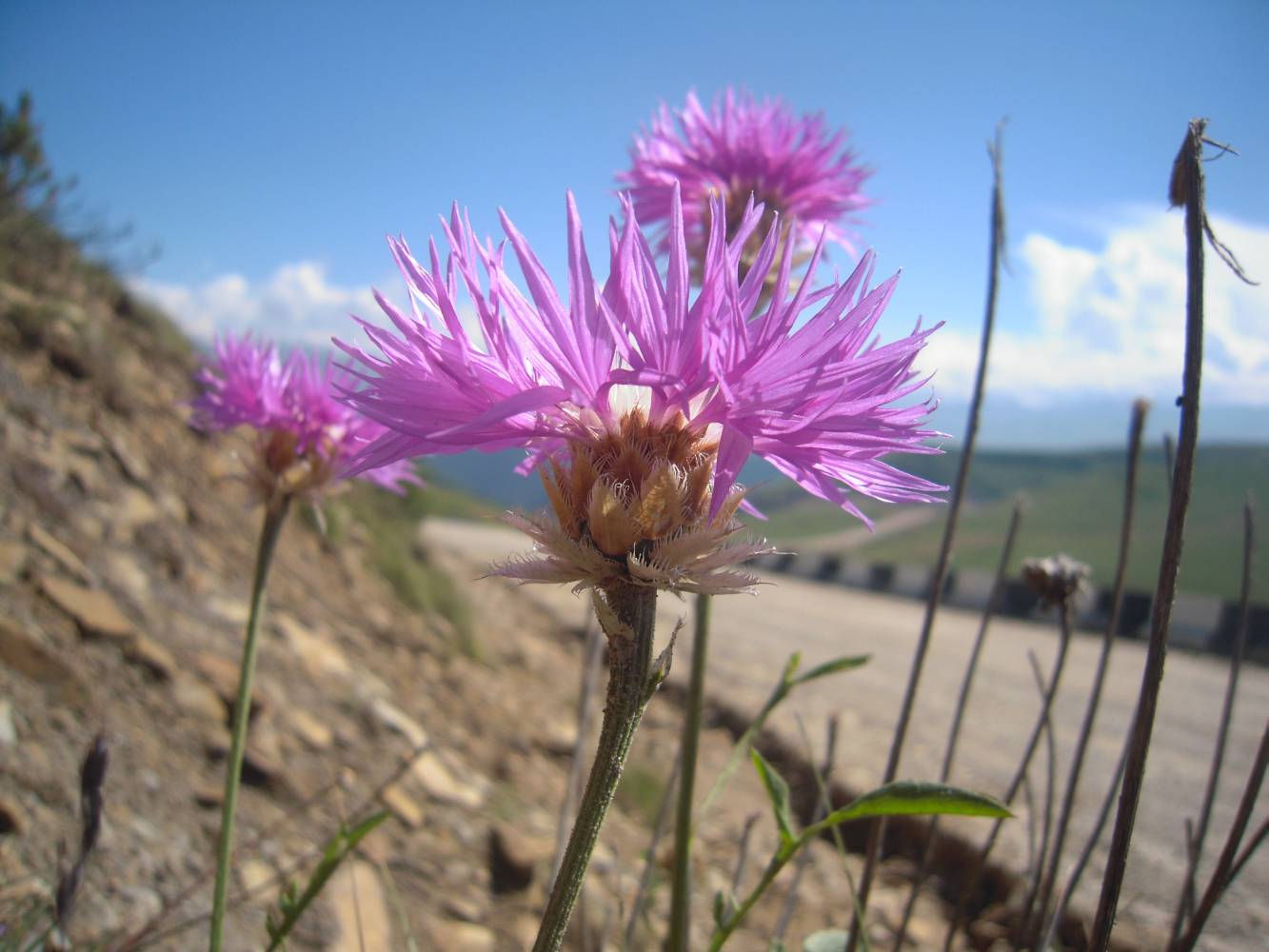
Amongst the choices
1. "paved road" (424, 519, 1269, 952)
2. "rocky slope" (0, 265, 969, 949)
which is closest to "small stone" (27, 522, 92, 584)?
"rocky slope" (0, 265, 969, 949)

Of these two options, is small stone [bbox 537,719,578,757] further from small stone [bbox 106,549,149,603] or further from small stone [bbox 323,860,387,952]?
small stone [bbox 106,549,149,603]

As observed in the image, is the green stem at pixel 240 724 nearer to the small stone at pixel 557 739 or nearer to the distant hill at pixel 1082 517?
the small stone at pixel 557 739

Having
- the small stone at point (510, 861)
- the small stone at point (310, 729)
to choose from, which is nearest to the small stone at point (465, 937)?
the small stone at point (510, 861)

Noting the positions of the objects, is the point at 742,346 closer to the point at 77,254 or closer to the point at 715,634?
the point at 715,634

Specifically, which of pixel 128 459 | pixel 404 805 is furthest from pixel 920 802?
pixel 128 459

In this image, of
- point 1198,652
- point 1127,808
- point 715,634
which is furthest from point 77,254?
point 1198,652
